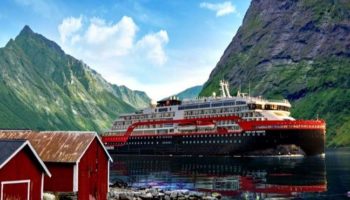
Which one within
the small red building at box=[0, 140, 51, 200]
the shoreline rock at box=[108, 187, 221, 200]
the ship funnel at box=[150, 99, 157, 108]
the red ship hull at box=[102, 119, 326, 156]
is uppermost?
the ship funnel at box=[150, 99, 157, 108]

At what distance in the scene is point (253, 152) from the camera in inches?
4739

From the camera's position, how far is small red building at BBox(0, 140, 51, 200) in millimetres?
26844

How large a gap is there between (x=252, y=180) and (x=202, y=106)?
6832 centimetres

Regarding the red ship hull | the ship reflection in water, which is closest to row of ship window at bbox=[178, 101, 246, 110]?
the red ship hull

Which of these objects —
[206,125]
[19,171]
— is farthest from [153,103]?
[19,171]

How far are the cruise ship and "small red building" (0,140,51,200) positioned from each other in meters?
93.5

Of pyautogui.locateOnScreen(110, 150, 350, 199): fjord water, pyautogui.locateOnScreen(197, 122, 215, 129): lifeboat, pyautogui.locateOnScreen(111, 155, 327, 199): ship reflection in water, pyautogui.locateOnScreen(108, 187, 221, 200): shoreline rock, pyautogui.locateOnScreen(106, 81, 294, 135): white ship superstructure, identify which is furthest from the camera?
pyautogui.locateOnScreen(197, 122, 215, 129): lifeboat

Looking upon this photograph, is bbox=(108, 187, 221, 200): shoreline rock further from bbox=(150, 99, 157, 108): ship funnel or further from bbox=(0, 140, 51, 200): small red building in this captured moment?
bbox=(150, 99, 157, 108): ship funnel

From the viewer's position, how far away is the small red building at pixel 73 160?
35.3 m

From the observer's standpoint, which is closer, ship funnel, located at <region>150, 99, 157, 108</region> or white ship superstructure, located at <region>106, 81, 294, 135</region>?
white ship superstructure, located at <region>106, 81, 294, 135</region>

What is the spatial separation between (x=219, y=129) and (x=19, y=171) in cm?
10296

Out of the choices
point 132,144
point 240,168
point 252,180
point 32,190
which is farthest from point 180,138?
point 32,190

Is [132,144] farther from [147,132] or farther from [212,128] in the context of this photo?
[212,128]

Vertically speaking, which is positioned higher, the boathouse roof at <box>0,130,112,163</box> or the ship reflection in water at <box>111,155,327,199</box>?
the boathouse roof at <box>0,130,112,163</box>
